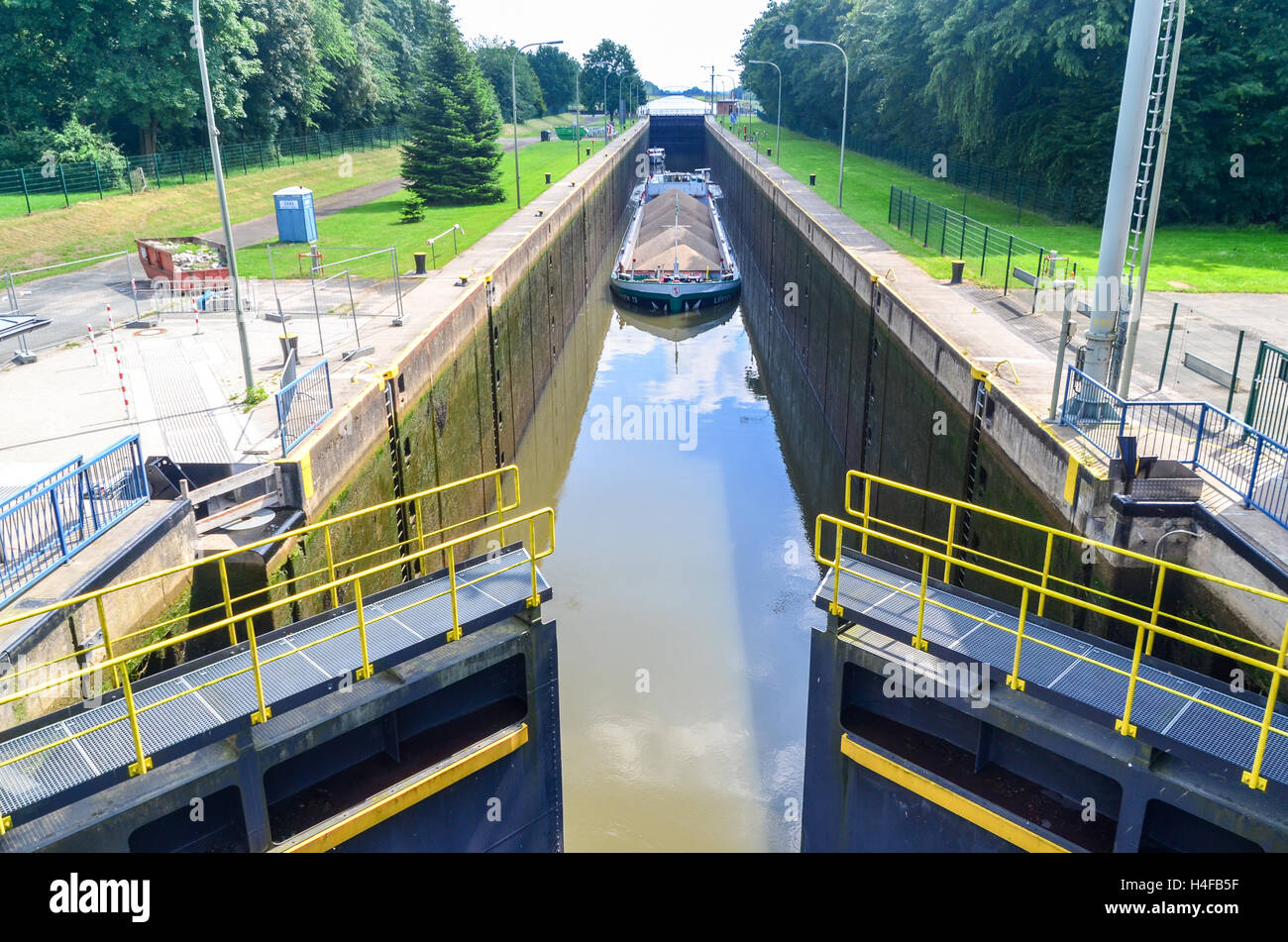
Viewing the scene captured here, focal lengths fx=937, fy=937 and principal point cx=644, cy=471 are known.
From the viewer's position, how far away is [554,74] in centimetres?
13488

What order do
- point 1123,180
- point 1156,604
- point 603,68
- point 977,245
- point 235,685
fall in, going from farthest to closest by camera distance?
point 603,68 → point 977,245 → point 1123,180 → point 235,685 → point 1156,604

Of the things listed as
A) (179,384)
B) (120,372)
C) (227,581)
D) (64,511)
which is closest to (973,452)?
(227,581)

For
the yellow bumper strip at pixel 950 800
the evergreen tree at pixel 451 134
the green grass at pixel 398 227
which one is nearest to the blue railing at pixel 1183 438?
the yellow bumper strip at pixel 950 800

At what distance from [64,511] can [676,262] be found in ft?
99.2

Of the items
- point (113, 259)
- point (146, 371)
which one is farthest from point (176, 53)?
point (146, 371)

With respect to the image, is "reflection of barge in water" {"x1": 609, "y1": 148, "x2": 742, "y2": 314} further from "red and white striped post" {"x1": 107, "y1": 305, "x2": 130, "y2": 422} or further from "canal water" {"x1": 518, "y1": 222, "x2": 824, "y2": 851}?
"red and white striped post" {"x1": 107, "y1": 305, "x2": 130, "y2": 422}

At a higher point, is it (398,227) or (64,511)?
(398,227)

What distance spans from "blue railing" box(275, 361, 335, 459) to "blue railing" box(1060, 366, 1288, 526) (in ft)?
32.3

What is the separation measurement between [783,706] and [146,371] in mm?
12465

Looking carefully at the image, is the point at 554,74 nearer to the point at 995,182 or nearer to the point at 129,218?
the point at 995,182

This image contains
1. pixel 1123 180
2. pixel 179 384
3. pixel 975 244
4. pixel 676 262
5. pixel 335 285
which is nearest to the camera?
pixel 1123 180

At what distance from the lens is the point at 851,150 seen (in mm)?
70125

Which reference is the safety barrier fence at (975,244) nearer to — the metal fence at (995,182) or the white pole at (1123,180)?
the metal fence at (995,182)
